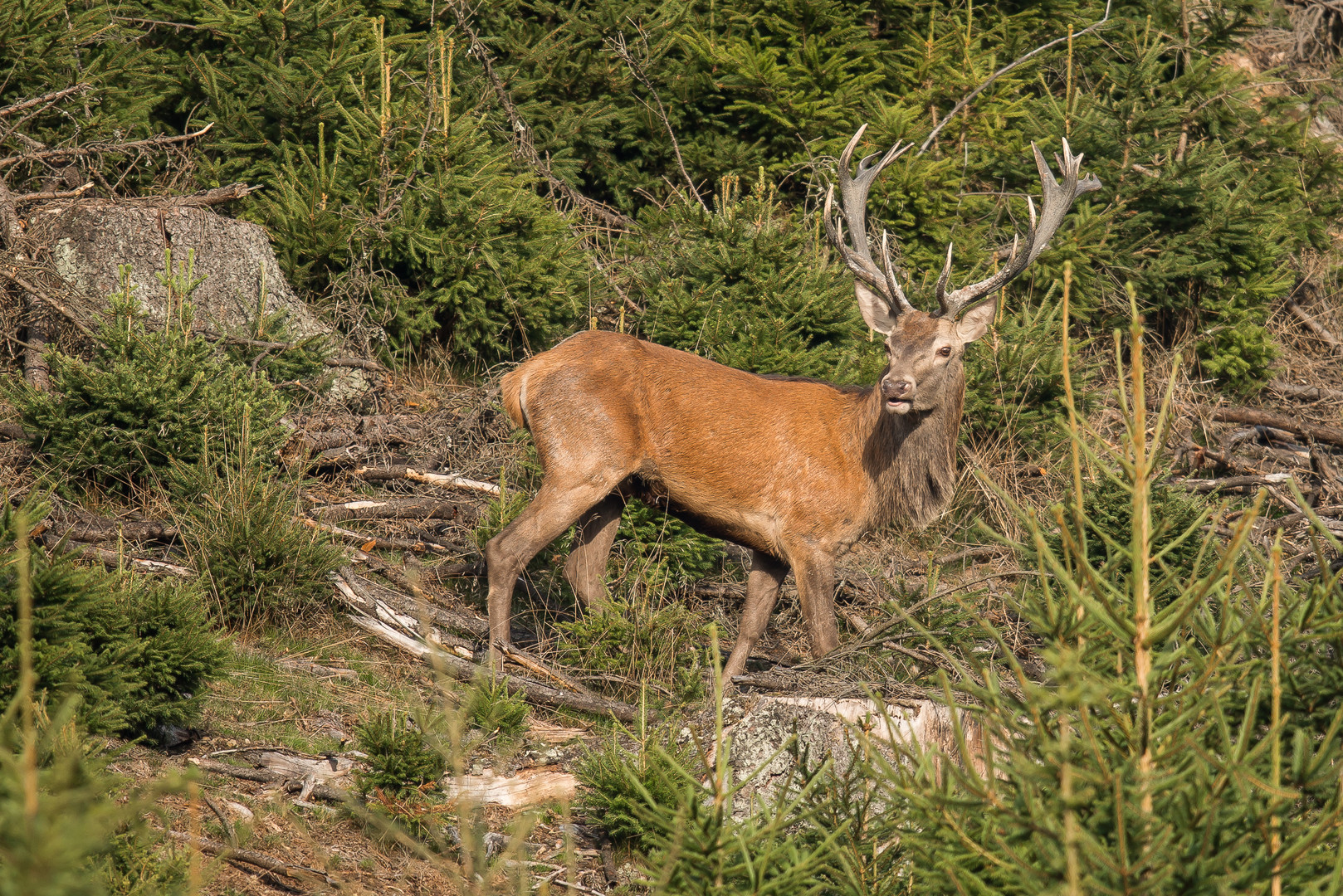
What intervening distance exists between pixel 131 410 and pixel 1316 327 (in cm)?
1007

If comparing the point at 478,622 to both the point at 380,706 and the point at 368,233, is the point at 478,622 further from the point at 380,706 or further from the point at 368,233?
the point at 368,233

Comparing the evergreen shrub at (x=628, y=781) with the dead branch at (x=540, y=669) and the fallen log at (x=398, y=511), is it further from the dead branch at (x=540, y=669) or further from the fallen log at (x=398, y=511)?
the fallen log at (x=398, y=511)

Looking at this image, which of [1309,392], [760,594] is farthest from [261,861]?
[1309,392]

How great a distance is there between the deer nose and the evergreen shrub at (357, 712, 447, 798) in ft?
9.41

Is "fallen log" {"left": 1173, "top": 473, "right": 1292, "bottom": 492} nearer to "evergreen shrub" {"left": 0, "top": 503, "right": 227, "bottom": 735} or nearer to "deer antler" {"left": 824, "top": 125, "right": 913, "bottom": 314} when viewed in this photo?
"deer antler" {"left": 824, "top": 125, "right": 913, "bottom": 314}

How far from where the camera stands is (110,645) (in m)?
4.71

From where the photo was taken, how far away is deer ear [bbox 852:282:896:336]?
7.00m

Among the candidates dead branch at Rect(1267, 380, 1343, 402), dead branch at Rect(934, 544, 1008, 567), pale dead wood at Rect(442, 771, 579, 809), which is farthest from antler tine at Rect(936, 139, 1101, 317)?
dead branch at Rect(1267, 380, 1343, 402)

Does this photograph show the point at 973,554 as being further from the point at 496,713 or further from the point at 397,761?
the point at 397,761

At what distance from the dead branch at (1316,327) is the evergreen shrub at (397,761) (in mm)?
9755

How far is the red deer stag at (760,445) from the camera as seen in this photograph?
648 cm

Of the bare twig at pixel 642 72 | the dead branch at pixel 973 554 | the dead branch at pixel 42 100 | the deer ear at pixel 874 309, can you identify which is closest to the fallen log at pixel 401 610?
the deer ear at pixel 874 309

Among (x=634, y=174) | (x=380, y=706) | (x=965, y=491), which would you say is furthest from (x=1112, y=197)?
(x=380, y=706)

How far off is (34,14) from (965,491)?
743 cm
